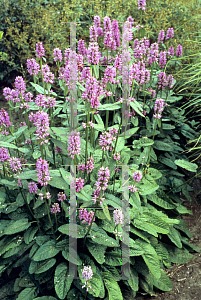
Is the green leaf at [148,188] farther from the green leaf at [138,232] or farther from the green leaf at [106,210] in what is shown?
the green leaf at [106,210]

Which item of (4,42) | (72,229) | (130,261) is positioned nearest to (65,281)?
(72,229)

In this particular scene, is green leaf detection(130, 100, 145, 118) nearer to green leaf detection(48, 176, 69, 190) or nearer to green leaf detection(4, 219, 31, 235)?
green leaf detection(48, 176, 69, 190)

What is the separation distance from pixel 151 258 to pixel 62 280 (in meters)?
0.81

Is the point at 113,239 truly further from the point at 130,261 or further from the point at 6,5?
the point at 6,5

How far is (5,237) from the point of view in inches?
104

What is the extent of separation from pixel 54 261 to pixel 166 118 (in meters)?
2.28

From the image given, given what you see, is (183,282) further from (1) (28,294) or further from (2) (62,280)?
(1) (28,294)

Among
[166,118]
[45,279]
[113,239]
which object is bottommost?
[45,279]

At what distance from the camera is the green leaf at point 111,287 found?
2.35 m

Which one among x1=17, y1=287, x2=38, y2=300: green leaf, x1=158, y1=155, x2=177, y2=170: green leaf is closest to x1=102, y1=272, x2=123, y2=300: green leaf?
x1=17, y1=287, x2=38, y2=300: green leaf

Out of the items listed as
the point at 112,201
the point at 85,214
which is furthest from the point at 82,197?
the point at 112,201

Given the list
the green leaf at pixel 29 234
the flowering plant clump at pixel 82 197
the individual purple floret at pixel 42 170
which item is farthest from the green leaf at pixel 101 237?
the individual purple floret at pixel 42 170

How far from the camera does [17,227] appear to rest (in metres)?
2.44

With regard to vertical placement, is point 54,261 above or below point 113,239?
below
